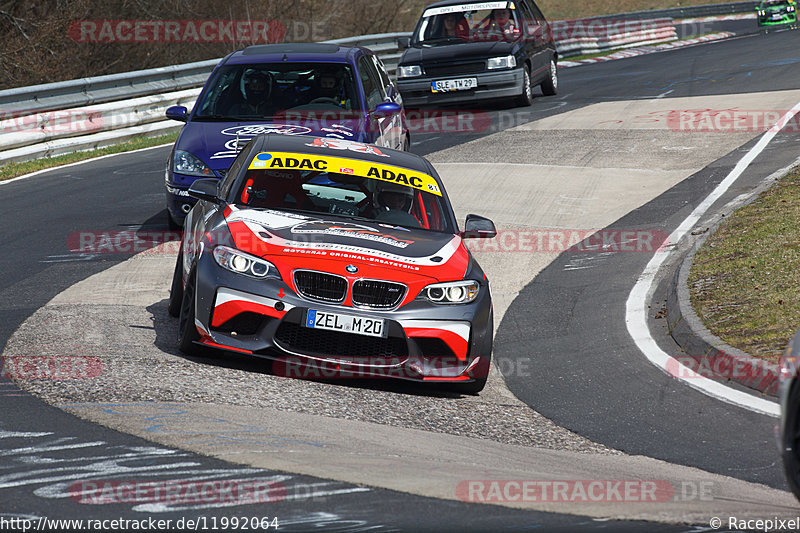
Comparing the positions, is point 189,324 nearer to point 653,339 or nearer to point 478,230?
point 478,230

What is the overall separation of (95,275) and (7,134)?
23.0ft

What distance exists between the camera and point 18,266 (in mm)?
10180

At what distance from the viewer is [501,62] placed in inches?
774

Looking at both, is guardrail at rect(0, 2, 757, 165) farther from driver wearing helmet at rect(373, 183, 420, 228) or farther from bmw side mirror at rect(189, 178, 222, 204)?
driver wearing helmet at rect(373, 183, 420, 228)

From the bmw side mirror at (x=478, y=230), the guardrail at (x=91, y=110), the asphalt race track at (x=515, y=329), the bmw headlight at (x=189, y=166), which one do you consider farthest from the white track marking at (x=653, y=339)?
the guardrail at (x=91, y=110)

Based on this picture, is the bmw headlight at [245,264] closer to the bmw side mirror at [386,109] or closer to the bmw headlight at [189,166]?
the bmw headlight at [189,166]

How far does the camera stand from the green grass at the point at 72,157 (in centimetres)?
1560

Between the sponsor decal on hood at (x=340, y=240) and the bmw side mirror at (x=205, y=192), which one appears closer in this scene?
the sponsor decal on hood at (x=340, y=240)

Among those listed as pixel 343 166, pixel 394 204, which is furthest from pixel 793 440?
pixel 343 166

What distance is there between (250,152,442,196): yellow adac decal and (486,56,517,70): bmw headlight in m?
11.8

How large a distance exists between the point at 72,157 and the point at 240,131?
23.3 feet

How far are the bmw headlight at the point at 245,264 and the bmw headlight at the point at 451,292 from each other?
3.16 ft

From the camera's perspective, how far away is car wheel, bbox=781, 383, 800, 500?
4.27m

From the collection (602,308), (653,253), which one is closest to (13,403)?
(602,308)
